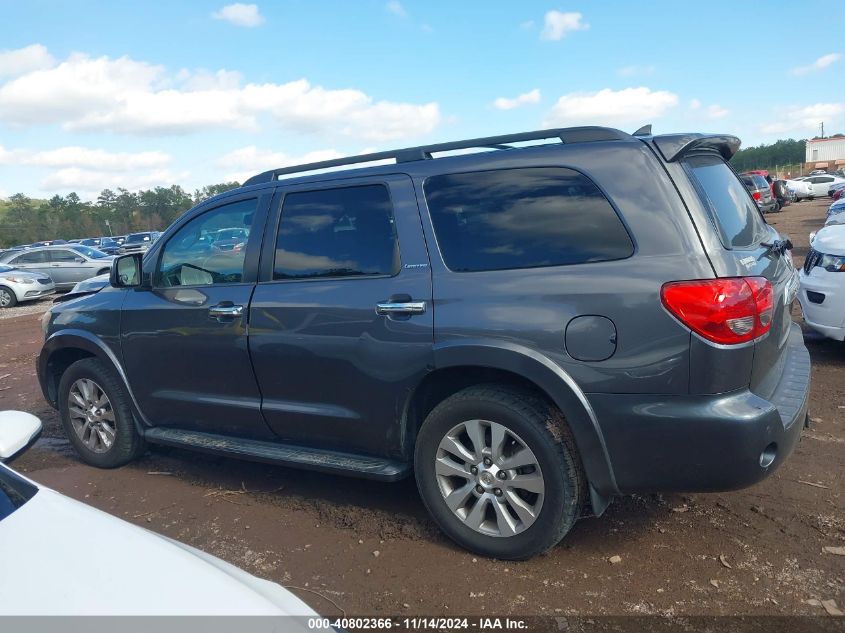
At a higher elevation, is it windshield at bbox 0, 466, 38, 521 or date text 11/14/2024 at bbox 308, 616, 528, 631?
windshield at bbox 0, 466, 38, 521

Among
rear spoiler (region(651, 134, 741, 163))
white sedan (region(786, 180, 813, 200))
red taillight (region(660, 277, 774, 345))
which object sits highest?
rear spoiler (region(651, 134, 741, 163))

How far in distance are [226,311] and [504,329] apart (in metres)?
1.73

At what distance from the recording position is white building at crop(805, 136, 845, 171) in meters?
70.4

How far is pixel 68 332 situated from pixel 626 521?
3.89m

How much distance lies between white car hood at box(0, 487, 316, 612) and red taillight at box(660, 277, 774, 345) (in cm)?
184

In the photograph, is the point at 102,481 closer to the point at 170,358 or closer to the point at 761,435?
the point at 170,358

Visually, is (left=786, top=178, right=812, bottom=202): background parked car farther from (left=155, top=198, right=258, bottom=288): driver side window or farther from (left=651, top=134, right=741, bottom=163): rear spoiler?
(left=155, top=198, right=258, bottom=288): driver side window

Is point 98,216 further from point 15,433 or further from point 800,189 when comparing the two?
point 15,433

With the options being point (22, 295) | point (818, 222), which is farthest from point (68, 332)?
point (818, 222)

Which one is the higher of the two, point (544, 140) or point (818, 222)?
point (544, 140)

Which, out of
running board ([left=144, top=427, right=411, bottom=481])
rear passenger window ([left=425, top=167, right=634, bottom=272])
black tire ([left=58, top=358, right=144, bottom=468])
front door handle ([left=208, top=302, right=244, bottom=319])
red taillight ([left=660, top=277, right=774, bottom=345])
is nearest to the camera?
red taillight ([left=660, top=277, right=774, bottom=345])

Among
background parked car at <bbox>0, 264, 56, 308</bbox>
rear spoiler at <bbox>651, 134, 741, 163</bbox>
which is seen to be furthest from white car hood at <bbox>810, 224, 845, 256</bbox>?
background parked car at <bbox>0, 264, 56, 308</bbox>

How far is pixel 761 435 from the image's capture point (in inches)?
110

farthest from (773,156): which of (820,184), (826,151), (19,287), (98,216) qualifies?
(19,287)
